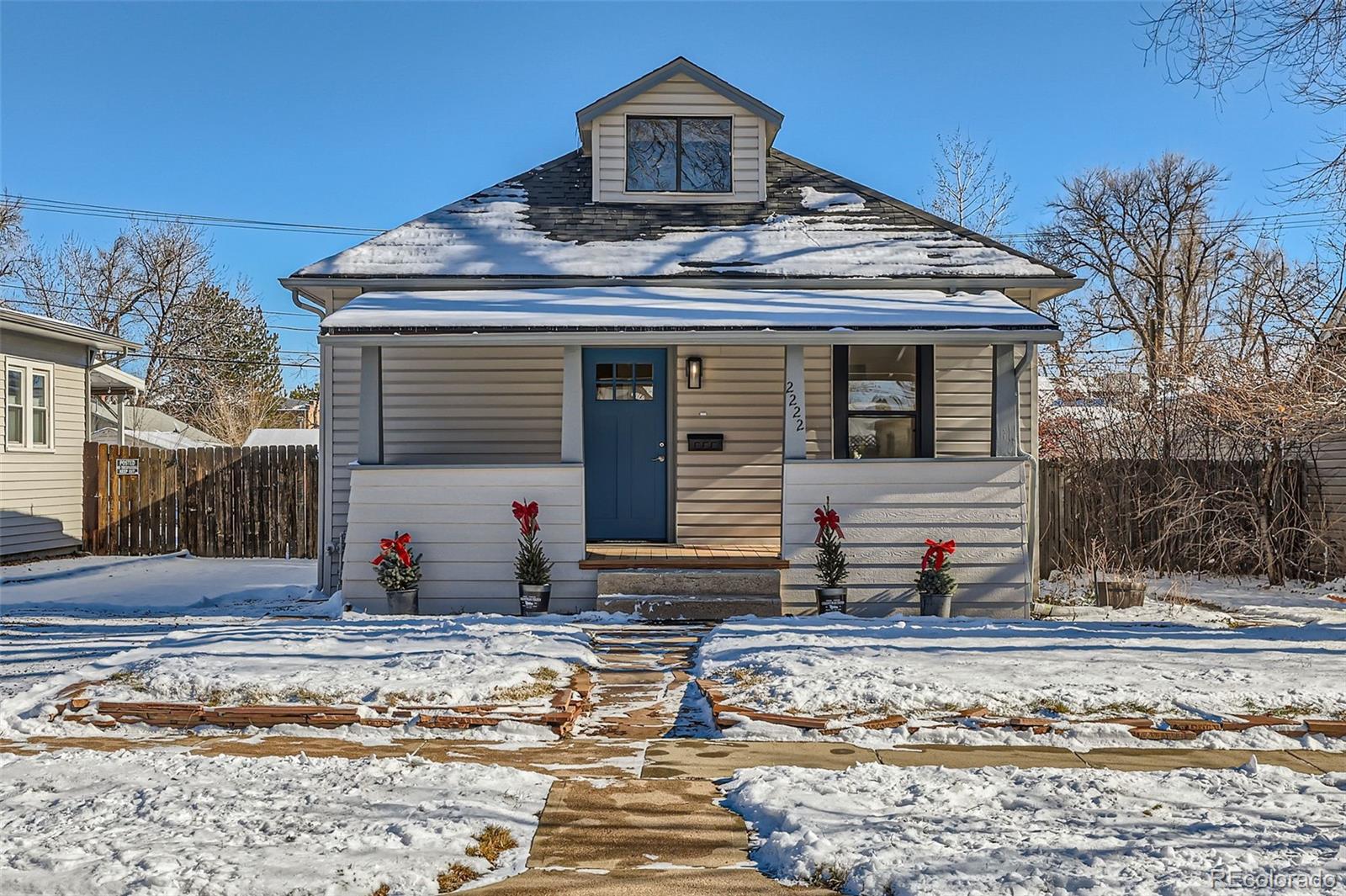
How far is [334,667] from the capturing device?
21.2ft

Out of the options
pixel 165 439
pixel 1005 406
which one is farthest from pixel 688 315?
pixel 165 439

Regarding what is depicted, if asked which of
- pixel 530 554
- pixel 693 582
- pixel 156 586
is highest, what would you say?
pixel 530 554

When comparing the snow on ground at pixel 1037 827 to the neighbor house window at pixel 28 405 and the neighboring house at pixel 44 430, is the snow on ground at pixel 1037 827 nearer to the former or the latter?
the neighboring house at pixel 44 430

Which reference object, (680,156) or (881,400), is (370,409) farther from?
(881,400)

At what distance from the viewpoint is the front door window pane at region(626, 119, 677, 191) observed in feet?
40.0

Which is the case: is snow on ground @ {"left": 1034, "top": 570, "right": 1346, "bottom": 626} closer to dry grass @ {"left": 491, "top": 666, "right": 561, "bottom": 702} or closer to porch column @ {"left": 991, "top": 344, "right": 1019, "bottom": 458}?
porch column @ {"left": 991, "top": 344, "right": 1019, "bottom": 458}

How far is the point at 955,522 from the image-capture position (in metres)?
9.50

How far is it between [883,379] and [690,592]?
11.4ft

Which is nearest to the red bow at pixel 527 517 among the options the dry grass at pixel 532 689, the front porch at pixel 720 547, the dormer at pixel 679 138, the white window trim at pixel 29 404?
the front porch at pixel 720 547

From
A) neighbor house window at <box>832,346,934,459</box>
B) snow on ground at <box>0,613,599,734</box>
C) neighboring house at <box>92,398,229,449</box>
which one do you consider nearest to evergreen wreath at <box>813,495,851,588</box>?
neighbor house window at <box>832,346,934,459</box>

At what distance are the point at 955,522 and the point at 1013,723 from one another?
14.0 ft

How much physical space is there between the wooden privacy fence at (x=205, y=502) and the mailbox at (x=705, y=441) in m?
7.19

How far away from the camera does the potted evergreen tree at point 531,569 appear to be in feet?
Answer: 30.2

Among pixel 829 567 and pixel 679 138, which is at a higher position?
pixel 679 138
